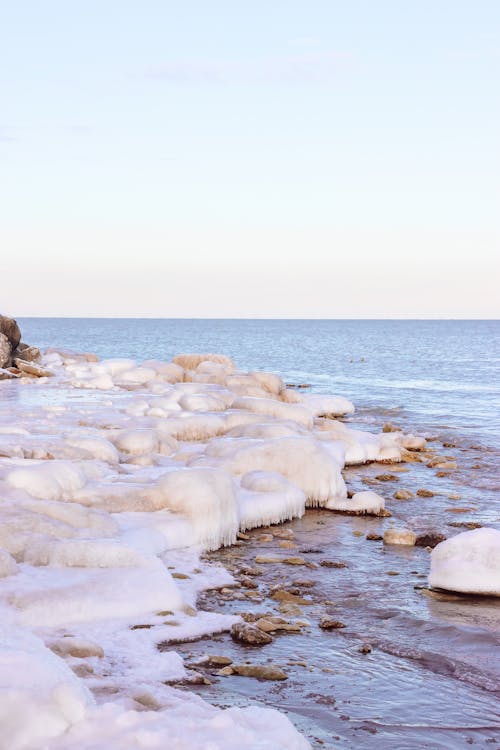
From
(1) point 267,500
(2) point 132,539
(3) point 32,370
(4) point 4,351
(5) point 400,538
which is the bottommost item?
(5) point 400,538

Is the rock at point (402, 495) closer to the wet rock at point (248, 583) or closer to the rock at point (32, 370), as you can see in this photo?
the wet rock at point (248, 583)

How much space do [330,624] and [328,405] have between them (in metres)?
21.1

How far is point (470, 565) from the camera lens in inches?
382

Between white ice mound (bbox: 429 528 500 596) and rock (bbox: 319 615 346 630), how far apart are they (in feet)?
5.68

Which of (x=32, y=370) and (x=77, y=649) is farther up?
(x=32, y=370)

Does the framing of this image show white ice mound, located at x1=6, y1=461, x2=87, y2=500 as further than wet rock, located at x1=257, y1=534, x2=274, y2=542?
No

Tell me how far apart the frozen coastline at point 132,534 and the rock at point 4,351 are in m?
8.88

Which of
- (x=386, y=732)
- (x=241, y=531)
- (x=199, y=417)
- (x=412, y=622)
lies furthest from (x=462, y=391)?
(x=386, y=732)

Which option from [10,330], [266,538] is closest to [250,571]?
[266,538]

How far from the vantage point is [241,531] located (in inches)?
482

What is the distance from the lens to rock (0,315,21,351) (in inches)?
1226

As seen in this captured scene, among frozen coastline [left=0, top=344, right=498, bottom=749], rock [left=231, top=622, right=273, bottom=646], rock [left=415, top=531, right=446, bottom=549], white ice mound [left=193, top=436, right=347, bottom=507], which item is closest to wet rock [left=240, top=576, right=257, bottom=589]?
frozen coastline [left=0, top=344, right=498, bottom=749]

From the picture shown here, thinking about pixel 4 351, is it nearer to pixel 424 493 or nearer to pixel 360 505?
pixel 424 493

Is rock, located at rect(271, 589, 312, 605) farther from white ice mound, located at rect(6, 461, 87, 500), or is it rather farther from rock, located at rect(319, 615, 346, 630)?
white ice mound, located at rect(6, 461, 87, 500)
